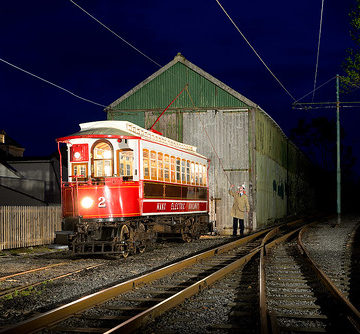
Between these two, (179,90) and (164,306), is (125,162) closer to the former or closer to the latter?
(164,306)

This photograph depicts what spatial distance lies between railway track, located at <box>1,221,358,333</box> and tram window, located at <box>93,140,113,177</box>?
393 cm

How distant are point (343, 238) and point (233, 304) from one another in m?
12.9

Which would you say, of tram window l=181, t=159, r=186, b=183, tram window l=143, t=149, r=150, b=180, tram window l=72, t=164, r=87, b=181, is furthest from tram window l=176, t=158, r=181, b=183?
tram window l=72, t=164, r=87, b=181

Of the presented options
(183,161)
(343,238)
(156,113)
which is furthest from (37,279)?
(156,113)

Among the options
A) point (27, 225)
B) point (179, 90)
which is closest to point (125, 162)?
point (27, 225)

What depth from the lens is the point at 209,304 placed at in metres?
7.16

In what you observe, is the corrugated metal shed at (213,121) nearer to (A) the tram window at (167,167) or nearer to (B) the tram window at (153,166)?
(A) the tram window at (167,167)

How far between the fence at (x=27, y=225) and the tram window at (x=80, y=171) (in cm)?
336

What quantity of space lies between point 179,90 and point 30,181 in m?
8.76

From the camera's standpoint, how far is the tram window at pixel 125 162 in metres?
13.4

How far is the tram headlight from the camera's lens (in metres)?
13.3

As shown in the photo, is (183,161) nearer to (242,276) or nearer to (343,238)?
(343,238)

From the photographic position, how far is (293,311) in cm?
671

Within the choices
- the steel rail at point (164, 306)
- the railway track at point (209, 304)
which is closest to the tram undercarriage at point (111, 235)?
the railway track at point (209, 304)
